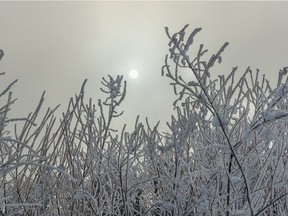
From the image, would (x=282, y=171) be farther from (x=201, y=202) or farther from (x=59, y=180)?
(x=59, y=180)

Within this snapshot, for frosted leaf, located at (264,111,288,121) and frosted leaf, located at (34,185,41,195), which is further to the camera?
frosted leaf, located at (34,185,41,195)

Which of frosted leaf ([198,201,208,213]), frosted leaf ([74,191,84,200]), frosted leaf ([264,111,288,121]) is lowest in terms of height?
frosted leaf ([198,201,208,213])

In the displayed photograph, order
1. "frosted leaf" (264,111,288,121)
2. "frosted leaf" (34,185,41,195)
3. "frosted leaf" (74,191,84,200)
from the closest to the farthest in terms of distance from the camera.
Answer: "frosted leaf" (264,111,288,121) < "frosted leaf" (74,191,84,200) < "frosted leaf" (34,185,41,195)

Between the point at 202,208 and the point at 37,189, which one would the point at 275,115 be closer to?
the point at 202,208

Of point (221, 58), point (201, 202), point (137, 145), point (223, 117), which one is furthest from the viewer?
point (137, 145)

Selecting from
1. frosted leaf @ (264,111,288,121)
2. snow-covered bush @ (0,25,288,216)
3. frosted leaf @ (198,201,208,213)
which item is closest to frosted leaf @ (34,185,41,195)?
snow-covered bush @ (0,25,288,216)

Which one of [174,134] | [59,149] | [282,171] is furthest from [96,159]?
[282,171]

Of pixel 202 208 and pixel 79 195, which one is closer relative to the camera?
pixel 202 208

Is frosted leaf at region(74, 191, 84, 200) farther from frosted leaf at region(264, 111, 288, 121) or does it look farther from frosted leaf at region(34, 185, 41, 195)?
frosted leaf at region(264, 111, 288, 121)

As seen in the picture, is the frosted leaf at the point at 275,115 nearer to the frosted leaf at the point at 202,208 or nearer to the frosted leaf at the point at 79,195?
the frosted leaf at the point at 202,208

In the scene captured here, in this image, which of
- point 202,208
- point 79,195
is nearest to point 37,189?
point 79,195

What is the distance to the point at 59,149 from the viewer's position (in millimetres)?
4059

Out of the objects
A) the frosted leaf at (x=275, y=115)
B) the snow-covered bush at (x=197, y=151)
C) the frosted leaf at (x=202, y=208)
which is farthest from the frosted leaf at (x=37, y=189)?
the frosted leaf at (x=275, y=115)

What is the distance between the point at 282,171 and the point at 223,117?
2.60 ft
